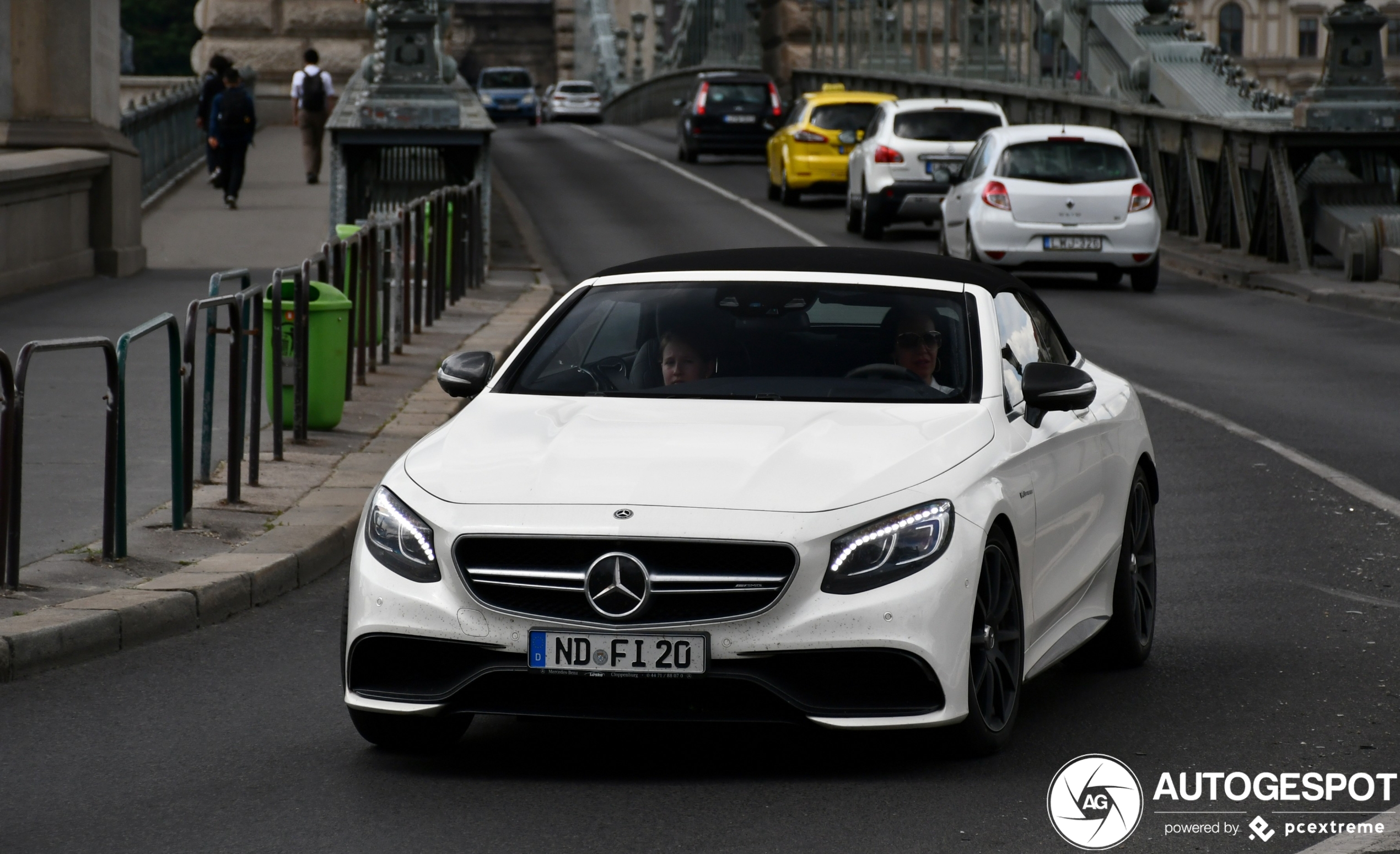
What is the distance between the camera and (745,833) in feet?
16.8

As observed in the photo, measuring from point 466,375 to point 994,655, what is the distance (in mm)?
1844

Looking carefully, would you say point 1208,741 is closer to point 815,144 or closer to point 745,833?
point 745,833

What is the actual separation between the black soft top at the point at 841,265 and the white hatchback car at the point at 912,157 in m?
20.8

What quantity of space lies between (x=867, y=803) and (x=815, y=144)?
29.1m

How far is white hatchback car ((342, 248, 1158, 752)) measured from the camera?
5.38m

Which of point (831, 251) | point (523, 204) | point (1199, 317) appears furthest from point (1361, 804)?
point (523, 204)

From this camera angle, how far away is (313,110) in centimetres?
3216

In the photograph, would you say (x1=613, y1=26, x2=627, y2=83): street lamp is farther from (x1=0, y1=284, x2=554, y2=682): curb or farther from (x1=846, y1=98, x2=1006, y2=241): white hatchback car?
(x1=0, y1=284, x2=554, y2=682): curb

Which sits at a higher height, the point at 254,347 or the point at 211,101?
the point at 211,101

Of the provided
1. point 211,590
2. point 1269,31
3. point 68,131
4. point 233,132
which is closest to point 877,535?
point 211,590

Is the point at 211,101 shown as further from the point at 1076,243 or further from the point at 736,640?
the point at 736,640

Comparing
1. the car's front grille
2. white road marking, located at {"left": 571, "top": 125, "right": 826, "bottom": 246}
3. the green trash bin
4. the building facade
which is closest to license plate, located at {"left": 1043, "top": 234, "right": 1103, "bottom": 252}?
white road marking, located at {"left": 571, "top": 125, "right": 826, "bottom": 246}

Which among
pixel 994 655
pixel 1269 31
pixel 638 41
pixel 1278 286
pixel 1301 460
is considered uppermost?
pixel 1269 31

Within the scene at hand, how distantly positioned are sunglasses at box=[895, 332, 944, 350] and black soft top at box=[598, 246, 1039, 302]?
30 cm
